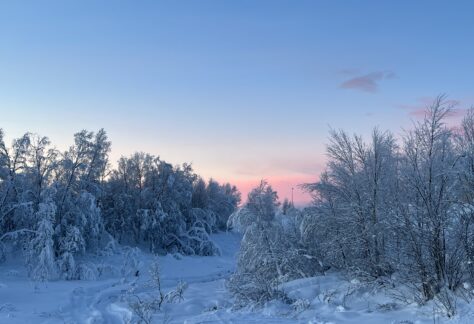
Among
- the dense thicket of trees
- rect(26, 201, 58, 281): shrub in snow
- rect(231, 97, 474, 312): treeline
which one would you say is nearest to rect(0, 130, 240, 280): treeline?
rect(26, 201, 58, 281): shrub in snow

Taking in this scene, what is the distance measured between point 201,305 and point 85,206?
19.6 metres

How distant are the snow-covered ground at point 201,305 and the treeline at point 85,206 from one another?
8.49ft

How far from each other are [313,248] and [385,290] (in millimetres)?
7261

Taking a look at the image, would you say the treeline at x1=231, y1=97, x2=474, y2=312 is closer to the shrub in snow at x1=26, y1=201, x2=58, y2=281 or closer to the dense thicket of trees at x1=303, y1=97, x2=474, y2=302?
the dense thicket of trees at x1=303, y1=97, x2=474, y2=302

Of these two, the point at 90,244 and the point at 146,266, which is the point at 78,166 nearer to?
the point at 90,244

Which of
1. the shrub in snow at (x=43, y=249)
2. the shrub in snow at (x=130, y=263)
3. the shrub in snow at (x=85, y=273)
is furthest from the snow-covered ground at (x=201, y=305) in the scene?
the shrub in snow at (x=130, y=263)

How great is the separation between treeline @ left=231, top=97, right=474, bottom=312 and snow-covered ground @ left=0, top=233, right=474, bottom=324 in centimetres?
84

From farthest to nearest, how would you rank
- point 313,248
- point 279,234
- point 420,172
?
point 279,234
point 313,248
point 420,172

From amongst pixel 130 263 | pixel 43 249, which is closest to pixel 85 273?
pixel 43 249

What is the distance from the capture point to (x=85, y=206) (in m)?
36.2

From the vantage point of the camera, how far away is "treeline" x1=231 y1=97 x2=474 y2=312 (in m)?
14.5

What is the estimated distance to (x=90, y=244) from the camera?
124ft

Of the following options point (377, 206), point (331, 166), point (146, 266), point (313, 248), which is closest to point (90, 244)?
point (146, 266)

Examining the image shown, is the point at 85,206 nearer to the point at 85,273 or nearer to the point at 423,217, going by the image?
the point at 85,273
